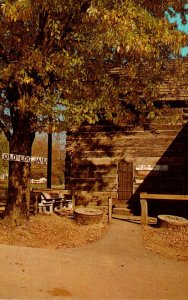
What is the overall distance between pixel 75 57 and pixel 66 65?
81 centimetres

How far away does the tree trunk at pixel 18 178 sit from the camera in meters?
9.33

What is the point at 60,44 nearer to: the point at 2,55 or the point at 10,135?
the point at 2,55

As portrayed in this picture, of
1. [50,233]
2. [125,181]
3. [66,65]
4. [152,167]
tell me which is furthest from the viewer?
[125,181]

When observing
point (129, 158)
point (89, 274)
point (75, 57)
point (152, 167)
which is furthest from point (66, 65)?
point (152, 167)

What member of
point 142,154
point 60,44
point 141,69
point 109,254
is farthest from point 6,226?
point 142,154

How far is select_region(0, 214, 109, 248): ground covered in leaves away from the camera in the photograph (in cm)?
821

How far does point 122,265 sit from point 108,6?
18.7 ft

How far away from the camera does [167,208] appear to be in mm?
14227

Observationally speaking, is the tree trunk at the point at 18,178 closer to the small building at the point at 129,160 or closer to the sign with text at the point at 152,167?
the small building at the point at 129,160

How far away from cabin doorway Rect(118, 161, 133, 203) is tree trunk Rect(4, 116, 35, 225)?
6.11 m

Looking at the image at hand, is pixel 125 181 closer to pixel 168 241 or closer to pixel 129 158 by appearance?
pixel 129 158

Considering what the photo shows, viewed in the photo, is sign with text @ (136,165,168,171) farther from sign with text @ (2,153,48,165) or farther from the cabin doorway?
sign with text @ (2,153,48,165)

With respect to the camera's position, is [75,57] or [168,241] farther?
[168,241]

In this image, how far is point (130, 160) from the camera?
48.3 ft
